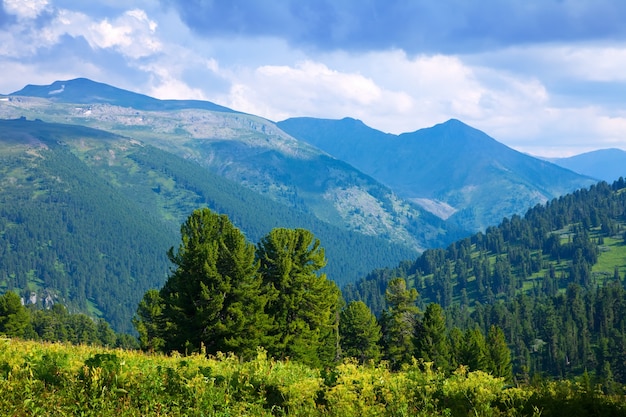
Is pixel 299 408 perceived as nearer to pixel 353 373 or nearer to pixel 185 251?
pixel 353 373

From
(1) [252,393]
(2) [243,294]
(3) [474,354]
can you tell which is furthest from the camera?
(3) [474,354]

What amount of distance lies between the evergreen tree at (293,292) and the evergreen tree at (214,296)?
407cm

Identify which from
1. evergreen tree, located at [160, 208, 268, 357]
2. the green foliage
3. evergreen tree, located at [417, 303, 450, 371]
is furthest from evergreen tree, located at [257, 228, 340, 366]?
the green foliage

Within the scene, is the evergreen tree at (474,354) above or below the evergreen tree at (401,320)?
below

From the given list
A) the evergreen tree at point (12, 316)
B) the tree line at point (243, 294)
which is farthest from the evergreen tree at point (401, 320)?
the evergreen tree at point (12, 316)

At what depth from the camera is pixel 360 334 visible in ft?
229

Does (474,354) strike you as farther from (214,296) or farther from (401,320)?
(214,296)

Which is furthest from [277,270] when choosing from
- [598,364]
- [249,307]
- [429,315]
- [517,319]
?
[517,319]

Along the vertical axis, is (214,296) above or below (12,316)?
above

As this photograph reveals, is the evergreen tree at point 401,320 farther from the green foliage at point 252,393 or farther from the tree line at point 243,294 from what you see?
the green foliage at point 252,393

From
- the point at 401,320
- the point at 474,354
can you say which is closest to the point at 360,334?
the point at 401,320

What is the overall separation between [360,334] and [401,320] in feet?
21.0

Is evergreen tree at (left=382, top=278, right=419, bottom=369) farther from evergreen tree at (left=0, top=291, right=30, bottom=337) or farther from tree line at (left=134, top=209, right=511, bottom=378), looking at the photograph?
evergreen tree at (left=0, top=291, right=30, bottom=337)

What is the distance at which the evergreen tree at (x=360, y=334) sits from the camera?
229ft
